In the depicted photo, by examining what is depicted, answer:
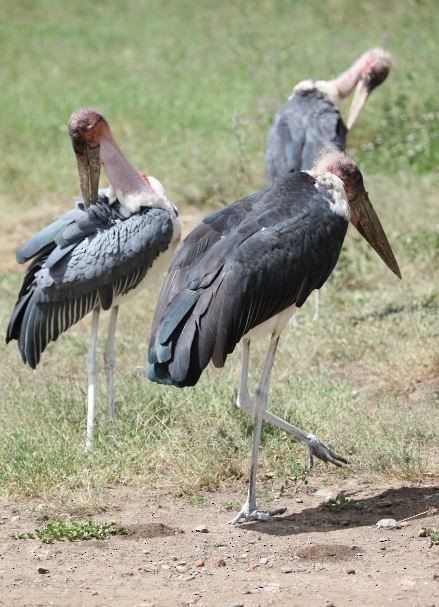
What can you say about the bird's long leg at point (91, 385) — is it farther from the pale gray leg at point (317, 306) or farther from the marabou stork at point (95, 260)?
the pale gray leg at point (317, 306)

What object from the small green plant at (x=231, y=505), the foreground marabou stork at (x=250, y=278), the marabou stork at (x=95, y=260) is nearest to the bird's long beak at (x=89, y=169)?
the marabou stork at (x=95, y=260)

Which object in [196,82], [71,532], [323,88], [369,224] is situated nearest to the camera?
[71,532]

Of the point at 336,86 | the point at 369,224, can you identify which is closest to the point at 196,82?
the point at 336,86

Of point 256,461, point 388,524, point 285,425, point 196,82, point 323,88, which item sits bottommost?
point 388,524

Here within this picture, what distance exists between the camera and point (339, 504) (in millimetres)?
4371

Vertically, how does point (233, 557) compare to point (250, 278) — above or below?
below

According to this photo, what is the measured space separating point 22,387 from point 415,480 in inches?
78.6

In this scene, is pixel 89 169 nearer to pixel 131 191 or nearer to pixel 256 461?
pixel 131 191

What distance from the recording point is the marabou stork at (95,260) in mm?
5129

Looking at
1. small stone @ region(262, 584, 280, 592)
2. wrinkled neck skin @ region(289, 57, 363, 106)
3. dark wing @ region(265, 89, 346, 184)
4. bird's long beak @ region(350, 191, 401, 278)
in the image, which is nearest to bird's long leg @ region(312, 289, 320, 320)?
dark wing @ region(265, 89, 346, 184)

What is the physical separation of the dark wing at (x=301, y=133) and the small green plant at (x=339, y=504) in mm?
2897

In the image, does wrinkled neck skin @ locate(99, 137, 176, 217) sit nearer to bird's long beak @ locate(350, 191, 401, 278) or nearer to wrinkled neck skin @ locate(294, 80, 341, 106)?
bird's long beak @ locate(350, 191, 401, 278)

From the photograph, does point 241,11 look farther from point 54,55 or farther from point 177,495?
point 177,495

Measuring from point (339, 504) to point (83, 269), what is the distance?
1.55m
